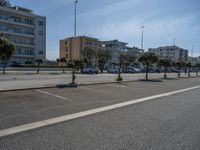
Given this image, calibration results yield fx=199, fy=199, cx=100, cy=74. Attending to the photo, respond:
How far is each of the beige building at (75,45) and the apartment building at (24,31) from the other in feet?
62.8

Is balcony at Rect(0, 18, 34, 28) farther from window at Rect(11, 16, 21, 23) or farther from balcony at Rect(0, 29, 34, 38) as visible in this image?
balcony at Rect(0, 29, 34, 38)

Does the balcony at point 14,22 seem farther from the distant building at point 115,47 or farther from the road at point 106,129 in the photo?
the road at point 106,129

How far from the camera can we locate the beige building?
249ft

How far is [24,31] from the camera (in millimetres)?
53438

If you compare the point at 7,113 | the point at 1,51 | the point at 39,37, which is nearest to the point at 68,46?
the point at 39,37

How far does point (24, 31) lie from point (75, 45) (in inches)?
1056

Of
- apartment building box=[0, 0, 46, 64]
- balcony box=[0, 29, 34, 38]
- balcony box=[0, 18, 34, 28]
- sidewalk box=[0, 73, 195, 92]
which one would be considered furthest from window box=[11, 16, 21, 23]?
sidewalk box=[0, 73, 195, 92]

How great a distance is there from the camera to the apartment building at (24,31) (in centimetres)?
4972

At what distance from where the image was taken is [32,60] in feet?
181

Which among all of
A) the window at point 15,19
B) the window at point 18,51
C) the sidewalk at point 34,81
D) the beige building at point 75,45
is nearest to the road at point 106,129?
the sidewalk at point 34,81

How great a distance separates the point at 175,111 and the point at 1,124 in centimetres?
611

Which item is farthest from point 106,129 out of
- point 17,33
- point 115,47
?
point 115,47

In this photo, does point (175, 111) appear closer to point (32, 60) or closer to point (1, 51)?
point (1, 51)

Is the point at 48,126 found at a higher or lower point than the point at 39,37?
lower
